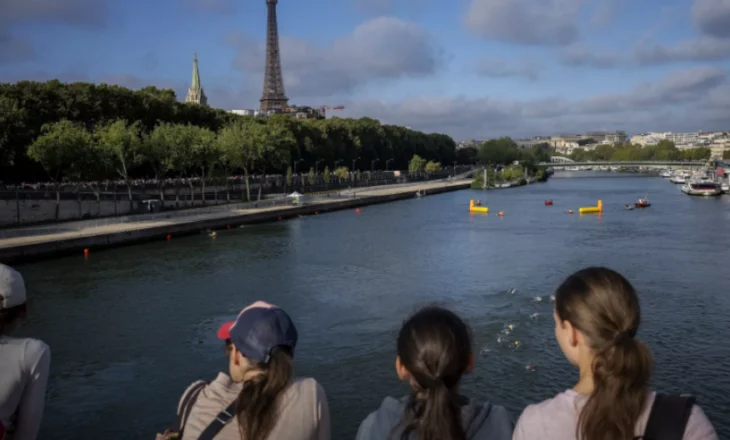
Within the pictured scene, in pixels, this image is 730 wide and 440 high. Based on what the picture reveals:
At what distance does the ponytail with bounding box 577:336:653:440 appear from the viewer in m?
1.85

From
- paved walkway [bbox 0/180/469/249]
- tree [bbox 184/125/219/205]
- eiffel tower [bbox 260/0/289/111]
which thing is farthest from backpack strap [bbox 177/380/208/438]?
eiffel tower [bbox 260/0/289/111]

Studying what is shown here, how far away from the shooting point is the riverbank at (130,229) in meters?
21.8

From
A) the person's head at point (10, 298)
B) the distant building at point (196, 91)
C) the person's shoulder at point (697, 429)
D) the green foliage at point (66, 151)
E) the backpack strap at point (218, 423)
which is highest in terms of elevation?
the distant building at point (196, 91)

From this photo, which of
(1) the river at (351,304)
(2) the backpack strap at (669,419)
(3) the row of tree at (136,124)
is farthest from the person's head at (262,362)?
(3) the row of tree at (136,124)

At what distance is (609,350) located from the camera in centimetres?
193

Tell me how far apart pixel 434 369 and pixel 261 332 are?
1.88ft

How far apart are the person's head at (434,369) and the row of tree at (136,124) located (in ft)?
99.1

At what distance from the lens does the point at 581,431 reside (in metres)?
1.89

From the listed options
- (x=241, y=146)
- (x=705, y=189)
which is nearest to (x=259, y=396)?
(x=241, y=146)

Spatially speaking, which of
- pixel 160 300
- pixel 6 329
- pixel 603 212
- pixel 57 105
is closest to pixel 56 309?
pixel 160 300

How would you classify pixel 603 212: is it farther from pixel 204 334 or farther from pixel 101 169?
pixel 204 334

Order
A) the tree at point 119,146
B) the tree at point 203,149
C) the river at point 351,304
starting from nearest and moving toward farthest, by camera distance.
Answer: the river at point 351,304, the tree at point 119,146, the tree at point 203,149

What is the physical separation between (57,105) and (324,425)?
4160 cm

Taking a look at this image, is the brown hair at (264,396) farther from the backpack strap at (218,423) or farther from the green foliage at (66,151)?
the green foliage at (66,151)
